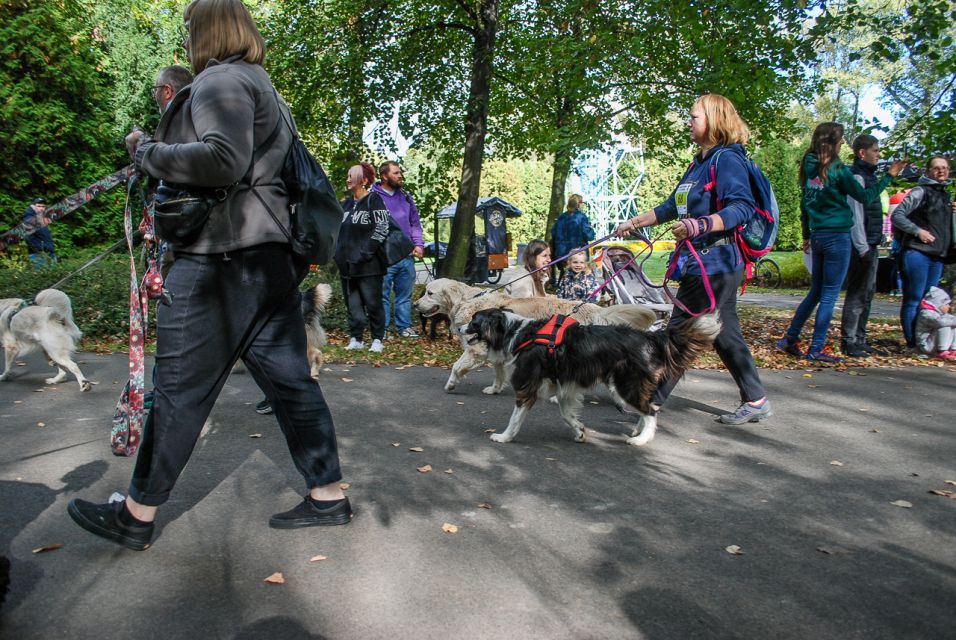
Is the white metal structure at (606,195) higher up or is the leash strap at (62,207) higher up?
the white metal structure at (606,195)

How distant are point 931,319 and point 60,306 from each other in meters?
9.58

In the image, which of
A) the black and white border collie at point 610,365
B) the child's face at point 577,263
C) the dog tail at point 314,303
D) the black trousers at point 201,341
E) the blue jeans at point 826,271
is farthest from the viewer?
the child's face at point 577,263

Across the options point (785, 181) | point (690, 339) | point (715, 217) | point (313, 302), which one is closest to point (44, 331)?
point (313, 302)

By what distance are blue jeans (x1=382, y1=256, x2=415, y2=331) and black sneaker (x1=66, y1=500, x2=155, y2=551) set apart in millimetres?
6247

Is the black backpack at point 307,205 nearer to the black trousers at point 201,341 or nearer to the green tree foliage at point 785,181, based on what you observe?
the black trousers at point 201,341

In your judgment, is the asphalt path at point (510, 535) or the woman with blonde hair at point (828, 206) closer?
the asphalt path at point (510, 535)

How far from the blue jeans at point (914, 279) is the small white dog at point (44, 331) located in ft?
29.8

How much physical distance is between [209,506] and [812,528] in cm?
303

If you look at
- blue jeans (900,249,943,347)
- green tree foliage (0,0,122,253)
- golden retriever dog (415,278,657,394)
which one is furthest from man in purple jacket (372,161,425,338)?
green tree foliage (0,0,122,253)

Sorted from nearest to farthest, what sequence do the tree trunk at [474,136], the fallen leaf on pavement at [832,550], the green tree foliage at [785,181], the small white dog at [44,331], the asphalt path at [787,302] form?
the fallen leaf on pavement at [832,550], the small white dog at [44,331], the tree trunk at [474,136], the asphalt path at [787,302], the green tree foliage at [785,181]

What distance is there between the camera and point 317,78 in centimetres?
1367

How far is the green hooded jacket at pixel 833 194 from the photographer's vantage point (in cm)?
761

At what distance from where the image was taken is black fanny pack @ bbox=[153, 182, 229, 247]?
289 centimetres

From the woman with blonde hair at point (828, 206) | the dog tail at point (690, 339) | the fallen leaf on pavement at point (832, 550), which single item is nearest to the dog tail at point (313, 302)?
the dog tail at point (690, 339)
